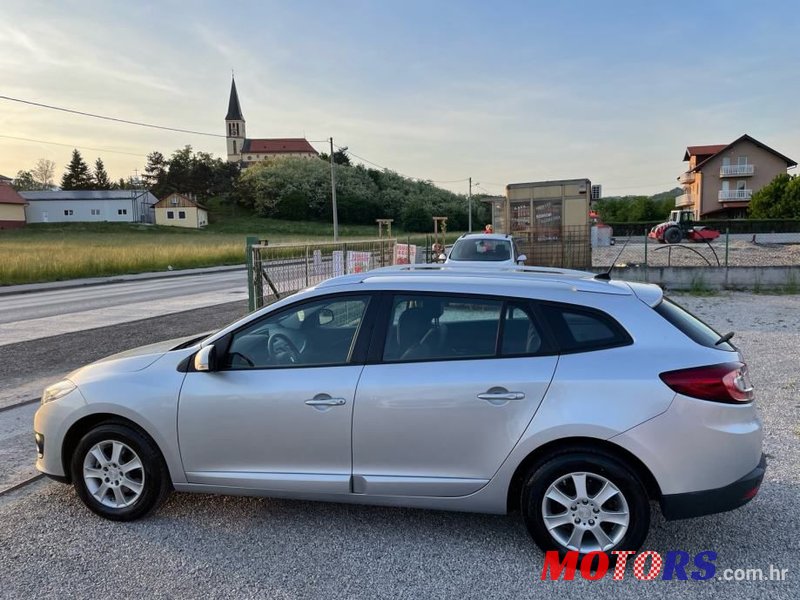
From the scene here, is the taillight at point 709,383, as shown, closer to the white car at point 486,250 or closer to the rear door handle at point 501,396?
the rear door handle at point 501,396

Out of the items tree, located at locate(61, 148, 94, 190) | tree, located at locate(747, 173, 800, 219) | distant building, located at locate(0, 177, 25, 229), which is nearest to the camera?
tree, located at locate(747, 173, 800, 219)

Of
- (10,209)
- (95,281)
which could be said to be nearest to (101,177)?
(10,209)

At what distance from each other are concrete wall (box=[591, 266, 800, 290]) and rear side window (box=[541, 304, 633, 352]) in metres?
13.0

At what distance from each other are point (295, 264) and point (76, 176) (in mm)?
118941

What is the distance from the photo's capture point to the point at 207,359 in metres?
3.50

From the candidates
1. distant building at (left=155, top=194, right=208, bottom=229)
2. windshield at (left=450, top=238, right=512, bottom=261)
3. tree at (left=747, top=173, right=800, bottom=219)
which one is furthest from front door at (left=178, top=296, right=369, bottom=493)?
distant building at (left=155, top=194, right=208, bottom=229)

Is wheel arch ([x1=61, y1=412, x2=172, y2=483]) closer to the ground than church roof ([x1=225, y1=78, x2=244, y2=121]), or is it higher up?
closer to the ground

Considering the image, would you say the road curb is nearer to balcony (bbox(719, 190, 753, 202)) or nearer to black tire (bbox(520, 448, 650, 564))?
black tire (bbox(520, 448, 650, 564))

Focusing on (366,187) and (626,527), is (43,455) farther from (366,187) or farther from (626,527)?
(366,187)

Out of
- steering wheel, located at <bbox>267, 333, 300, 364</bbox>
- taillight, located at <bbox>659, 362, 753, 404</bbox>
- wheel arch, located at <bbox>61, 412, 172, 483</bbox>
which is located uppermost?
steering wheel, located at <bbox>267, 333, 300, 364</bbox>

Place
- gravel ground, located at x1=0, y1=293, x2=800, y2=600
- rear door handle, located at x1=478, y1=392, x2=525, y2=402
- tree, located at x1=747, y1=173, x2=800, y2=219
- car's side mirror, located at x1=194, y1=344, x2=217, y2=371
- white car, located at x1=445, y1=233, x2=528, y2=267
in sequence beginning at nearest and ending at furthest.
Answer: gravel ground, located at x1=0, y1=293, x2=800, y2=600 < rear door handle, located at x1=478, y1=392, x2=525, y2=402 < car's side mirror, located at x1=194, y1=344, x2=217, y2=371 < white car, located at x1=445, y1=233, x2=528, y2=267 < tree, located at x1=747, y1=173, x2=800, y2=219

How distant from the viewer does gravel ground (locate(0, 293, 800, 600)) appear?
295 cm

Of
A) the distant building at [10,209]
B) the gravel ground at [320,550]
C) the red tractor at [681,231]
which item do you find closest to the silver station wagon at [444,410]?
the gravel ground at [320,550]

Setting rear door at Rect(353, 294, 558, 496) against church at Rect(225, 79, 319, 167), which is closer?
rear door at Rect(353, 294, 558, 496)
